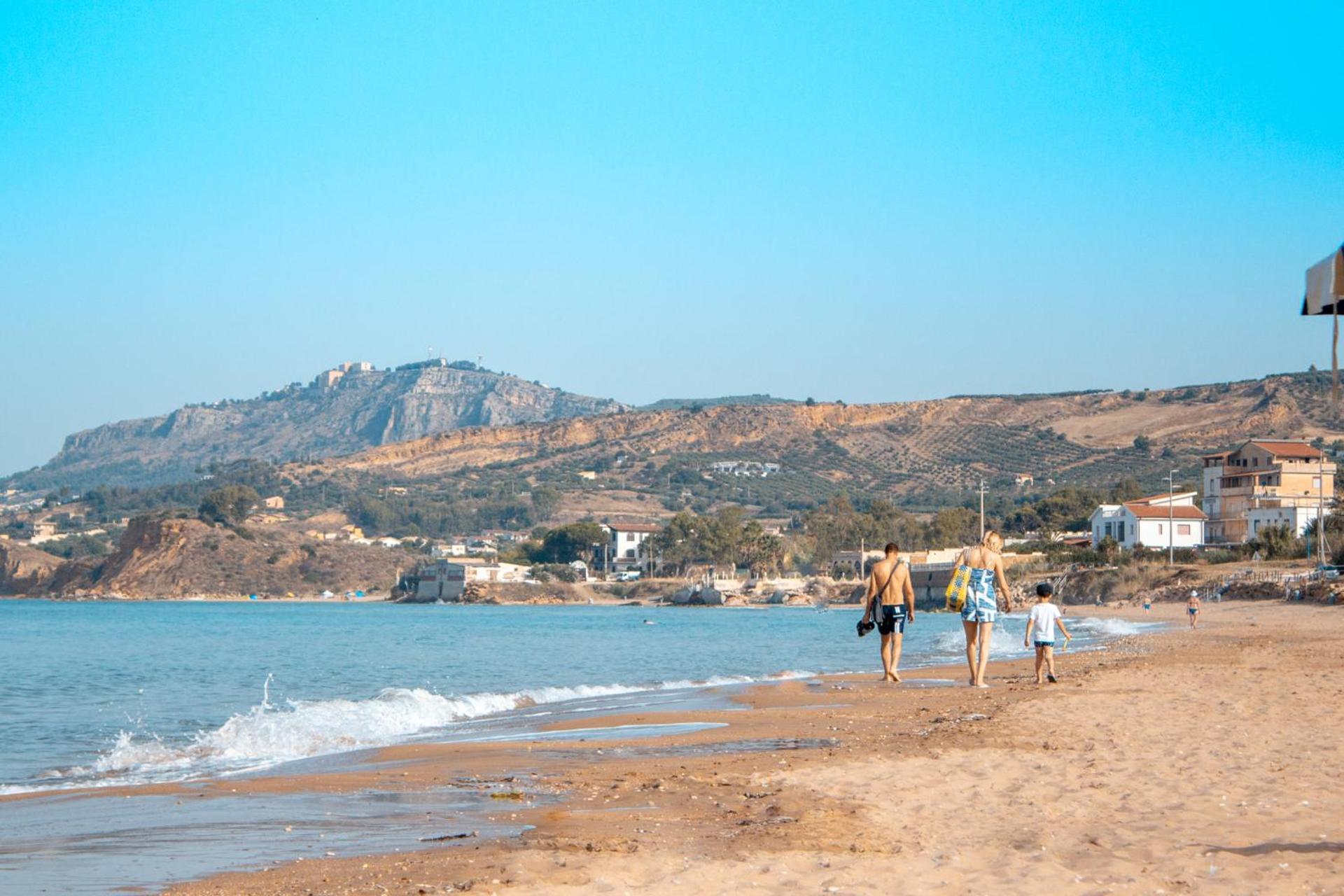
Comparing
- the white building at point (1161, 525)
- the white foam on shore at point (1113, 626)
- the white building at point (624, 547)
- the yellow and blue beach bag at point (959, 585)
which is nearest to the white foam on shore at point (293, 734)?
the yellow and blue beach bag at point (959, 585)

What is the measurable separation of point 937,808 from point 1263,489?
80.5m

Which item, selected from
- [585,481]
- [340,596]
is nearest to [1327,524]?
[340,596]

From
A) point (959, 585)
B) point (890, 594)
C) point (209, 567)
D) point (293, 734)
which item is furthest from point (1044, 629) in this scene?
point (209, 567)

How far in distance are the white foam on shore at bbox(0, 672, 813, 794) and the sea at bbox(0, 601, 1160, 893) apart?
2.2 inches

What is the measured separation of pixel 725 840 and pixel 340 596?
142870 mm

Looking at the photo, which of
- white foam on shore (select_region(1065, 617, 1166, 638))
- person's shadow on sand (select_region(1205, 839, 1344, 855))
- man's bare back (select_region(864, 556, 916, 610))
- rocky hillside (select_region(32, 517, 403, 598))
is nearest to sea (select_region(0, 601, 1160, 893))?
white foam on shore (select_region(1065, 617, 1166, 638))

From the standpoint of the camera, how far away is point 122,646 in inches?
1825

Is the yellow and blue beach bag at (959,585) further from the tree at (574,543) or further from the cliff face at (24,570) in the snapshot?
the cliff face at (24,570)

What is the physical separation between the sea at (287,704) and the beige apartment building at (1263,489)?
2389 centimetres

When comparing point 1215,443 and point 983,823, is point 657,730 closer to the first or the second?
point 983,823

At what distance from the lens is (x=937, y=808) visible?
8.73 meters

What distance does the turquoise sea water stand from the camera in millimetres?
15773

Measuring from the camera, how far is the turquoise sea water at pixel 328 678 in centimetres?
1577

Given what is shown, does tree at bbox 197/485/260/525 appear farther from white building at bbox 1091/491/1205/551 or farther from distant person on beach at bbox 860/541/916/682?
distant person on beach at bbox 860/541/916/682
